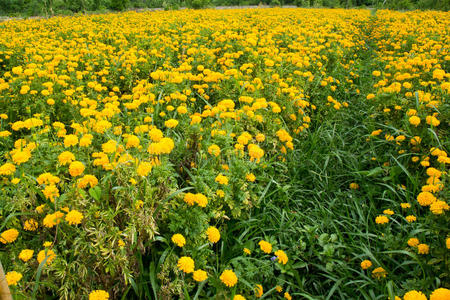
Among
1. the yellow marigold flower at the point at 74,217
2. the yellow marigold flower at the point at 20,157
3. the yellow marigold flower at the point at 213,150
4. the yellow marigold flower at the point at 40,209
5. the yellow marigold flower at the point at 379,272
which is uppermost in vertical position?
the yellow marigold flower at the point at 20,157

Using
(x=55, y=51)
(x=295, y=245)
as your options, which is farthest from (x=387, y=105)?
(x=55, y=51)

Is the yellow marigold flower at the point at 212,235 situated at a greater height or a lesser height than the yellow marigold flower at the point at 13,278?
Answer: lesser

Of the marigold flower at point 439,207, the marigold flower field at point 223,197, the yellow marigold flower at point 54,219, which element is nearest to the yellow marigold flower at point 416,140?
the marigold flower field at point 223,197

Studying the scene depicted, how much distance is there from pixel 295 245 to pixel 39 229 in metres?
1.97

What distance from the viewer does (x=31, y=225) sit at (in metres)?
1.83

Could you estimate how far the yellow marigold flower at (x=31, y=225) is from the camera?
1.82 metres

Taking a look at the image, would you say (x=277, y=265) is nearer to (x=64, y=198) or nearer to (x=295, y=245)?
(x=295, y=245)

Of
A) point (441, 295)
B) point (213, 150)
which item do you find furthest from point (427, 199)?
point (213, 150)

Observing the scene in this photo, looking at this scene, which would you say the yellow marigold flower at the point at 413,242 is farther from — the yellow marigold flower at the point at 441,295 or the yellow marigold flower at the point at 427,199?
the yellow marigold flower at the point at 441,295

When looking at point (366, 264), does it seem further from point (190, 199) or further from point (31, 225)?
point (31, 225)

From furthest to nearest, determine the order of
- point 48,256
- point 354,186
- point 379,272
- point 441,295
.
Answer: point 354,186 → point 379,272 → point 48,256 → point 441,295

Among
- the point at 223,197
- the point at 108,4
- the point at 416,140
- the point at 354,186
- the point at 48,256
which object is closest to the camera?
the point at 48,256

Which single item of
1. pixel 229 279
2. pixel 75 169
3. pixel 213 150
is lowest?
pixel 229 279

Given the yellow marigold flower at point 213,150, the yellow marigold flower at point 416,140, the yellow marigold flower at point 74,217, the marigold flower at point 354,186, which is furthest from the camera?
the marigold flower at point 354,186
